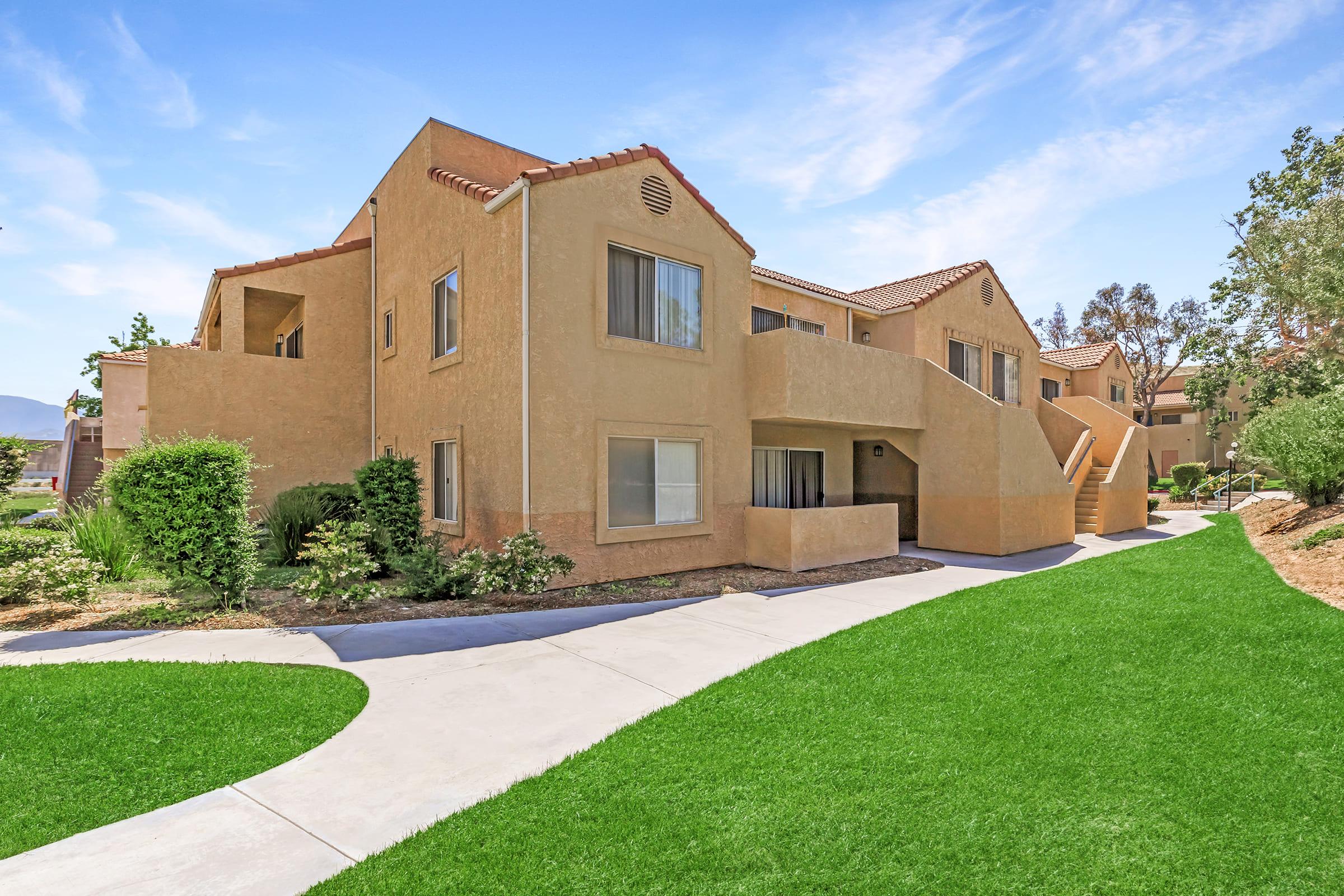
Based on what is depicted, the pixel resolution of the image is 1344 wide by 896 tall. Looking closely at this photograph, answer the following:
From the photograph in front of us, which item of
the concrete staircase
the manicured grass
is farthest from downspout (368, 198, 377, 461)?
the concrete staircase

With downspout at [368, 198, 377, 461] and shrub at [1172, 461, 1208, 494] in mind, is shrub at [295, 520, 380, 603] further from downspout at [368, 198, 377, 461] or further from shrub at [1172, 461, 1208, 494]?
shrub at [1172, 461, 1208, 494]

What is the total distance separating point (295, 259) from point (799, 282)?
12.1 metres

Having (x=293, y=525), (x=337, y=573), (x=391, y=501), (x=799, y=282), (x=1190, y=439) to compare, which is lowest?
(x=337, y=573)

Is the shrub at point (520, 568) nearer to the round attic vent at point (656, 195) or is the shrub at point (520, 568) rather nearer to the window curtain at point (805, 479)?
the round attic vent at point (656, 195)

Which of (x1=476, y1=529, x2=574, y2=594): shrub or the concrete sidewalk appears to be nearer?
the concrete sidewalk

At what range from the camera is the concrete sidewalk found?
11.7 ft

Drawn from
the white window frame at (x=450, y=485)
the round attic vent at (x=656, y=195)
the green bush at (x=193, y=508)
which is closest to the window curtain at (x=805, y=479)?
the round attic vent at (x=656, y=195)

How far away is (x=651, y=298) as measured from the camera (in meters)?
12.2

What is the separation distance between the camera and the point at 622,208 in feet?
38.8

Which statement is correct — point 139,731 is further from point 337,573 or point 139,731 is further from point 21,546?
point 21,546

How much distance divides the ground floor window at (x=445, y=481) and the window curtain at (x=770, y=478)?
20.4 ft

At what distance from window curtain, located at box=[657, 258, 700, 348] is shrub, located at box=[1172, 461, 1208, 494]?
97.1 feet

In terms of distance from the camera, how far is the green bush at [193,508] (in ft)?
28.6

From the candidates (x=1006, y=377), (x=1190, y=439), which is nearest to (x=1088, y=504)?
(x=1006, y=377)
